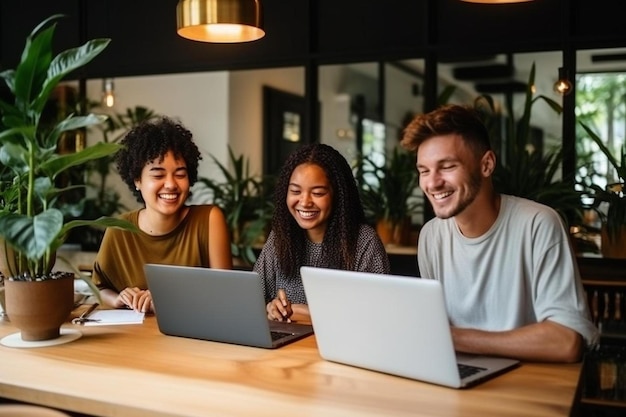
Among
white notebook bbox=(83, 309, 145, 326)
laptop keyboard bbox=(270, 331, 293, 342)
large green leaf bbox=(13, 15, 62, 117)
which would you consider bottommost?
laptop keyboard bbox=(270, 331, 293, 342)

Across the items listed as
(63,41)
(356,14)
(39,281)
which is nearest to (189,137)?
(39,281)

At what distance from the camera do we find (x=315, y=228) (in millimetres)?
2535

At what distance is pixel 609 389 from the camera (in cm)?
316

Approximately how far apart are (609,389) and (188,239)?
1.94 meters

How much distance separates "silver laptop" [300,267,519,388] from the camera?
148 cm

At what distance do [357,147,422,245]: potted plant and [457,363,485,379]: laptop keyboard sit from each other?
2.62m

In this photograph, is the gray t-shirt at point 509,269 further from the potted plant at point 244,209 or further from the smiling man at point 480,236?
the potted plant at point 244,209

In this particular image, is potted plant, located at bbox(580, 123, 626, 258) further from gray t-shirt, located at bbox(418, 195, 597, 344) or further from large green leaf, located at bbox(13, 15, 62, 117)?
large green leaf, located at bbox(13, 15, 62, 117)

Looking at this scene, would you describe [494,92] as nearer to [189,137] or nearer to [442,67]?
[442,67]

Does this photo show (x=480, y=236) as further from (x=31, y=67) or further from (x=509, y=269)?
(x=31, y=67)

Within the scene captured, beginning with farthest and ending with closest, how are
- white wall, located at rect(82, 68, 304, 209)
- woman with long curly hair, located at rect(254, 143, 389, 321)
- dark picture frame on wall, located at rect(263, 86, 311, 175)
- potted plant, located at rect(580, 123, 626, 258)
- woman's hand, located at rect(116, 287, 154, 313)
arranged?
dark picture frame on wall, located at rect(263, 86, 311, 175) → white wall, located at rect(82, 68, 304, 209) → potted plant, located at rect(580, 123, 626, 258) → woman with long curly hair, located at rect(254, 143, 389, 321) → woman's hand, located at rect(116, 287, 154, 313)

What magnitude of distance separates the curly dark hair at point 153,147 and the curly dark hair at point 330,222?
399 mm

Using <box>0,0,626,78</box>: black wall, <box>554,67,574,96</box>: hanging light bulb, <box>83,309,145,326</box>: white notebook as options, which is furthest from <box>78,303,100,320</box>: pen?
<box>554,67,574,96</box>: hanging light bulb

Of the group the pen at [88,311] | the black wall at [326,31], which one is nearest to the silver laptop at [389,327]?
the pen at [88,311]
